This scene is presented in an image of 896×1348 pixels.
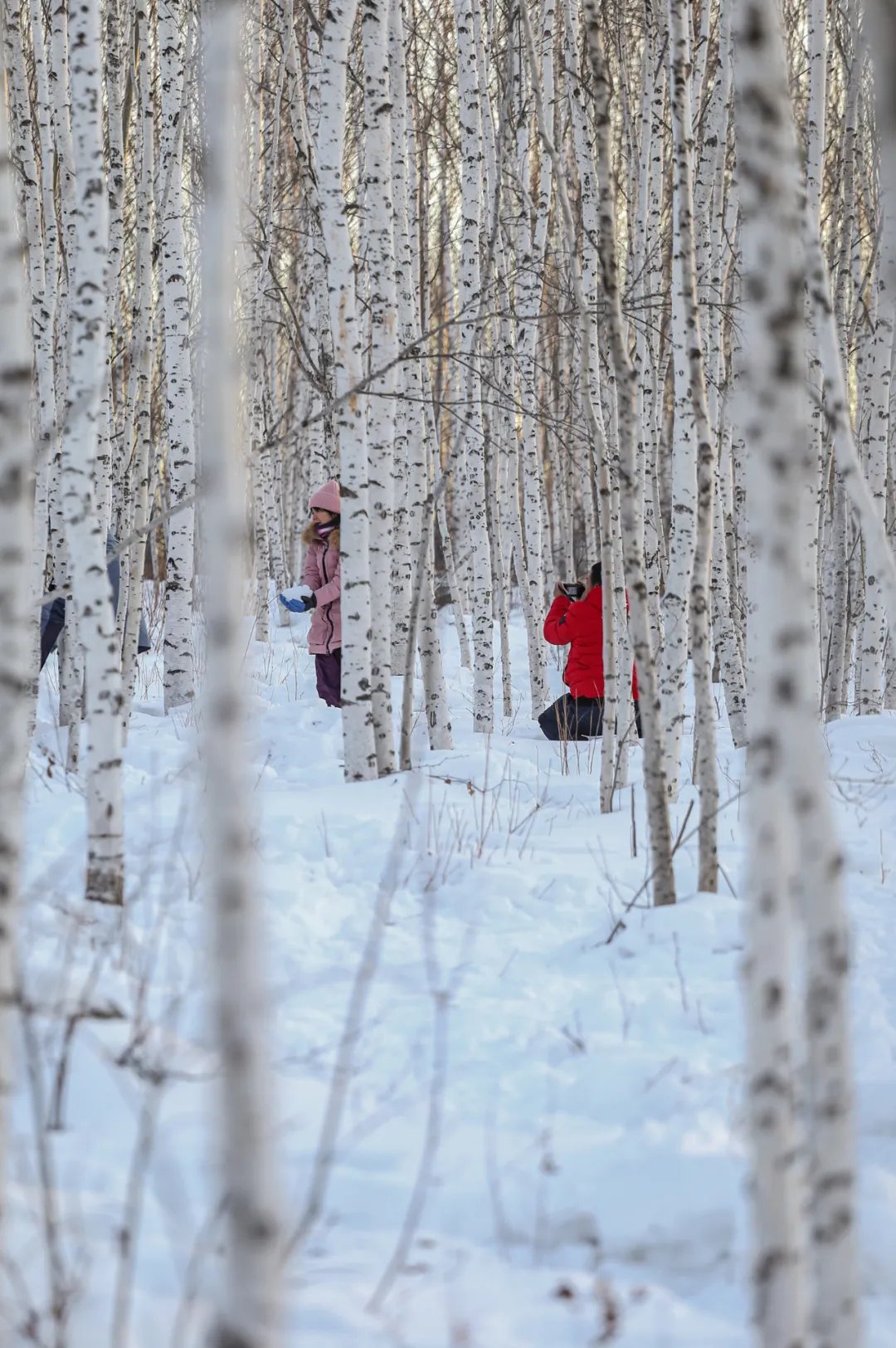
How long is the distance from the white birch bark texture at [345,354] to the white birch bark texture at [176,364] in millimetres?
1635

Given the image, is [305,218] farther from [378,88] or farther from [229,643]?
[229,643]

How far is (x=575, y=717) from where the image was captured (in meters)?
7.39

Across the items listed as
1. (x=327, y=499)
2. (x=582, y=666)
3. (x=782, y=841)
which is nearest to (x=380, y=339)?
(x=327, y=499)

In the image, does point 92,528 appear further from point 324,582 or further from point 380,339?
point 324,582

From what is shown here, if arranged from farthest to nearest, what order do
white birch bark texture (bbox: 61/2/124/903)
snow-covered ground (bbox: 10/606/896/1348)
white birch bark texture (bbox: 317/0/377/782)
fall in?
white birch bark texture (bbox: 317/0/377/782) → white birch bark texture (bbox: 61/2/124/903) → snow-covered ground (bbox: 10/606/896/1348)

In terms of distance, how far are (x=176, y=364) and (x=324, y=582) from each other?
5.37ft

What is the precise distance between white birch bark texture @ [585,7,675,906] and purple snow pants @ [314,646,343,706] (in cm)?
394

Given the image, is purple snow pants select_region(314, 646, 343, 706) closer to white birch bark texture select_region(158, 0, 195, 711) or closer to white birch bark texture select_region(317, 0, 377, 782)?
white birch bark texture select_region(158, 0, 195, 711)

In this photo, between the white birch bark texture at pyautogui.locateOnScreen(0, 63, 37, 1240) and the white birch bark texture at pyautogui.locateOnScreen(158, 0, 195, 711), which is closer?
the white birch bark texture at pyautogui.locateOnScreen(0, 63, 37, 1240)

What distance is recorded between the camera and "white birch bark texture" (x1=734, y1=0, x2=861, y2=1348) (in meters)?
1.15

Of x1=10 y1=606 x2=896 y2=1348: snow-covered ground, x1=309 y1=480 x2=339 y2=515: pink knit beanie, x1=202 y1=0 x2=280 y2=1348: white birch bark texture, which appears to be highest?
x1=309 y1=480 x2=339 y2=515: pink knit beanie

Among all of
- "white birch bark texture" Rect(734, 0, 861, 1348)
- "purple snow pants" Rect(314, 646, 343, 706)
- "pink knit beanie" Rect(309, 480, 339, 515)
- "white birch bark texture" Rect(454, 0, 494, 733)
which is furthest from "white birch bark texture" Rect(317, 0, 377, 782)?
"white birch bark texture" Rect(734, 0, 861, 1348)

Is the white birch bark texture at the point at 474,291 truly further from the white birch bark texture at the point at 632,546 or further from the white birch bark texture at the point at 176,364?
the white birch bark texture at the point at 632,546

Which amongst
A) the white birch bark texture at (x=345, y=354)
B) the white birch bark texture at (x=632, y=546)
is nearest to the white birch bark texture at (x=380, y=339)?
the white birch bark texture at (x=345, y=354)
